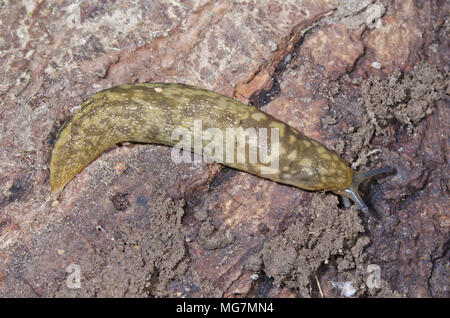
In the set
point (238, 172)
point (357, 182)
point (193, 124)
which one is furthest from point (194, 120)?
point (357, 182)

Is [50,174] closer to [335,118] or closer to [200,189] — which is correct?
[200,189]

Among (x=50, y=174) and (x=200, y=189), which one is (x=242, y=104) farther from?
(x=50, y=174)

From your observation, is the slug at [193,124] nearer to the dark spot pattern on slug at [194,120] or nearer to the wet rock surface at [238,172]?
the dark spot pattern on slug at [194,120]

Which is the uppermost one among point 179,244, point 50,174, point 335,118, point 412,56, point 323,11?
point 323,11

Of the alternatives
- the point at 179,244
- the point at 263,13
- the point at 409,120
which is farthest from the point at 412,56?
the point at 179,244

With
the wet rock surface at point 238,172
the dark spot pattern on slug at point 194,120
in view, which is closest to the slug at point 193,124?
the dark spot pattern on slug at point 194,120

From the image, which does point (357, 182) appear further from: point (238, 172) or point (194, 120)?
point (194, 120)

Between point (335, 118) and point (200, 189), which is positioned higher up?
point (335, 118)

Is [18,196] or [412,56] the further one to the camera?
[412,56]
